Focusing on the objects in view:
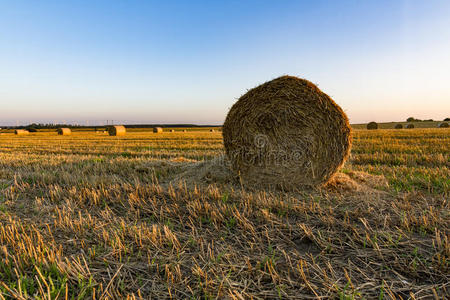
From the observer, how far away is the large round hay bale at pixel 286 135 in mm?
4367

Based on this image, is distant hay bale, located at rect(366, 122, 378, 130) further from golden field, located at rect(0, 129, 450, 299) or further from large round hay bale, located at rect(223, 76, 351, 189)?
large round hay bale, located at rect(223, 76, 351, 189)

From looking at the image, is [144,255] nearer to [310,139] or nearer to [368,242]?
[368,242]

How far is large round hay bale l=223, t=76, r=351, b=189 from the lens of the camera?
4.37 meters

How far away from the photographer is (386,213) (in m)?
2.99

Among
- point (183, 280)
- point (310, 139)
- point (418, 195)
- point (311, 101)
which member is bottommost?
point (183, 280)

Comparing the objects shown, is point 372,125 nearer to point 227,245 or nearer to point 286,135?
point 286,135

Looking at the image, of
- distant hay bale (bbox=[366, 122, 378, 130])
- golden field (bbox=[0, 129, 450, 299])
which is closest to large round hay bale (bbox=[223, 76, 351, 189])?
golden field (bbox=[0, 129, 450, 299])

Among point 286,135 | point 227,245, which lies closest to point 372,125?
point 286,135

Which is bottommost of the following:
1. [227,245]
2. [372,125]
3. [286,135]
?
[227,245]

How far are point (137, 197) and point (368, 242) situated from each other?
307cm

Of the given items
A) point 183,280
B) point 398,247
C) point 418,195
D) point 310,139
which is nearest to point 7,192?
point 183,280

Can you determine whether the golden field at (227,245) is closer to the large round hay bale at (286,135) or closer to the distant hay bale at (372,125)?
the large round hay bale at (286,135)

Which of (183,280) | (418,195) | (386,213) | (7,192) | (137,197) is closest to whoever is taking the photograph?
(183,280)

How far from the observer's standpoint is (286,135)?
466 centimetres
